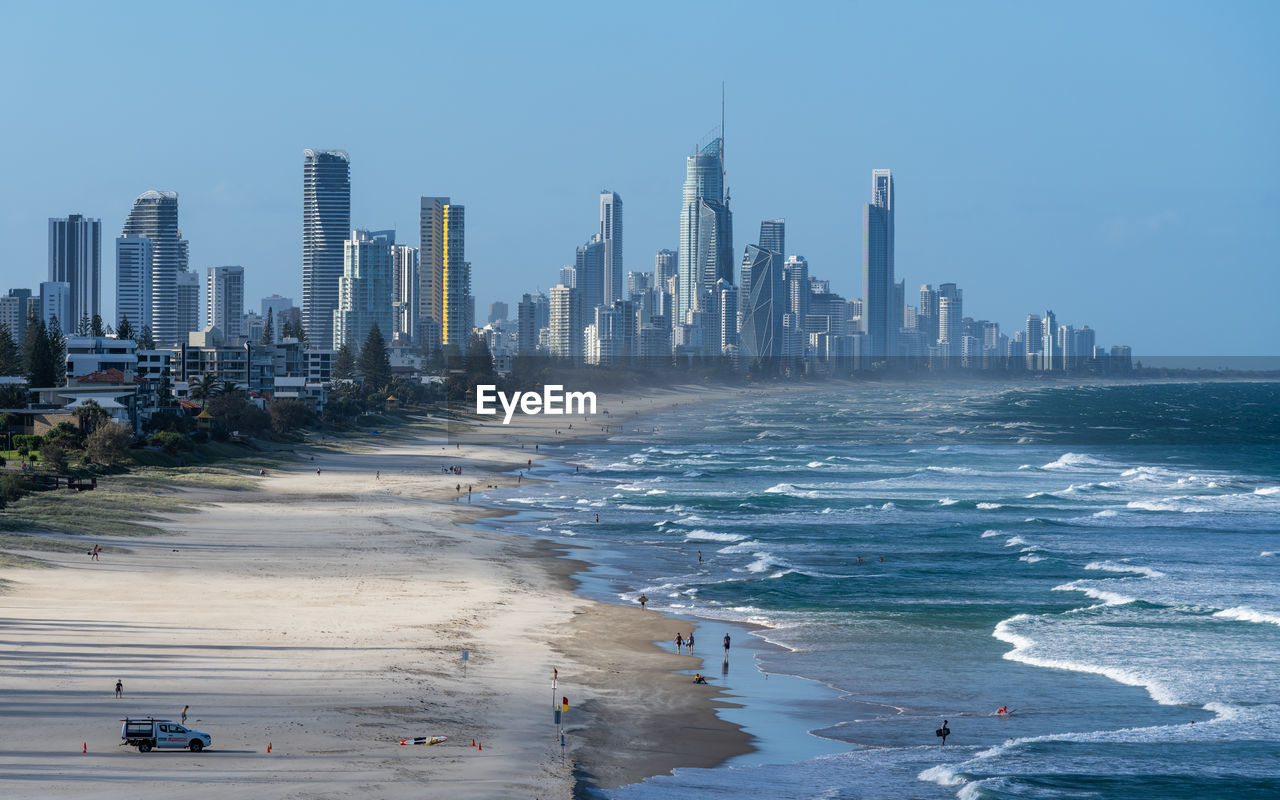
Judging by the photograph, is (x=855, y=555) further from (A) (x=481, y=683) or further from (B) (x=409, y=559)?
(A) (x=481, y=683)

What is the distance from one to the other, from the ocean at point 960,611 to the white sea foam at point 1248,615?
152 millimetres

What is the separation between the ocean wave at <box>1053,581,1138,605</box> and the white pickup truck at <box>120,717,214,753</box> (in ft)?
108

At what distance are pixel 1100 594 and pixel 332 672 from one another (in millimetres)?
29351

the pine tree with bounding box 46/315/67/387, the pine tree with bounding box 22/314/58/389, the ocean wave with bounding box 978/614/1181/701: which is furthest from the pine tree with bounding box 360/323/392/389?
the ocean wave with bounding box 978/614/1181/701

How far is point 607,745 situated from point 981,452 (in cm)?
9439

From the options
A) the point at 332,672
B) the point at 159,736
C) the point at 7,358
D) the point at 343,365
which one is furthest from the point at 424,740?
the point at 343,365

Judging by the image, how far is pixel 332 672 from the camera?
103 ft

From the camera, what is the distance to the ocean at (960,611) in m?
27.5

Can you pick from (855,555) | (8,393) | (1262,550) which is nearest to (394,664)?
(855,555)

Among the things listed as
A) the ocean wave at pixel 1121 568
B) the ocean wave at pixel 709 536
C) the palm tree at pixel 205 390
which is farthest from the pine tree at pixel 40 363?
the ocean wave at pixel 1121 568

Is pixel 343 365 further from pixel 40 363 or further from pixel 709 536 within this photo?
pixel 709 536

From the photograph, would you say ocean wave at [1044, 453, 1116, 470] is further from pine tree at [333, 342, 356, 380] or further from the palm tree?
pine tree at [333, 342, 356, 380]

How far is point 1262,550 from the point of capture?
188 ft

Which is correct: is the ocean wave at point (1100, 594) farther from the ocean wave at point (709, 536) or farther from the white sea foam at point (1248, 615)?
the ocean wave at point (709, 536)
